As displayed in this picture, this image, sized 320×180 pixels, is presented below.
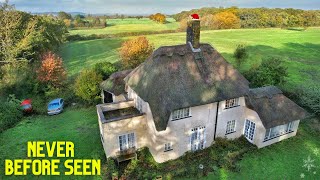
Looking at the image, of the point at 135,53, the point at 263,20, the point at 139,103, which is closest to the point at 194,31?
the point at 139,103

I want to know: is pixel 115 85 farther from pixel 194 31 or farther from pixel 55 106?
pixel 194 31

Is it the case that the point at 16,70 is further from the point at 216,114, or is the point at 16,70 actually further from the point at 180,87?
the point at 216,114

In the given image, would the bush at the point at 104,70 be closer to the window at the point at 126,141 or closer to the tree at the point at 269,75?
the window at the point at 126,141

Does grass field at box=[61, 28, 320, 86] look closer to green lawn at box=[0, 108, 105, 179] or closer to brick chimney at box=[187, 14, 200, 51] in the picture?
green lawn at box=[0, 108, 105, 179]

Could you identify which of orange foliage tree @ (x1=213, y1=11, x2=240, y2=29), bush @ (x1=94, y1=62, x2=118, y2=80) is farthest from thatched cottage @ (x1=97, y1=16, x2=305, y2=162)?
orange foliage tree @ (x1=213, y1=11, x2=240, y2=29)

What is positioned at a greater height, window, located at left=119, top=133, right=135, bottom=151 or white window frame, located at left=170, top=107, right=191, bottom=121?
white window frame, located at left=170, top=107, right=191, bottom=121

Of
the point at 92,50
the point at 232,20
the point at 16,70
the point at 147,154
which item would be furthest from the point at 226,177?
the point at 232,20

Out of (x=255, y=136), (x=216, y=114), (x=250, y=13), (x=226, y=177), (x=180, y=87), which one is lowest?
(x=226, y=177)

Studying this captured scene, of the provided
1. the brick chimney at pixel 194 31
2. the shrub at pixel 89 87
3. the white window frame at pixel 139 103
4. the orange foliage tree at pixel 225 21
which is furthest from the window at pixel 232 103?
the orange foliage tree at pixel 225 21
